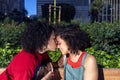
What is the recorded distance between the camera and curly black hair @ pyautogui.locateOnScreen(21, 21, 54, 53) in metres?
3.25

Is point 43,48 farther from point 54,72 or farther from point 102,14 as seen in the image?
point 102,14

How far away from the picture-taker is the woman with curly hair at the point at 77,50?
3.45 m

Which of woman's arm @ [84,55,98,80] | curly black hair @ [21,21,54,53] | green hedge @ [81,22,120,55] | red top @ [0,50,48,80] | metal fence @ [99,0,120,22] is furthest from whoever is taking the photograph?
metal fence @ [99,0,120,22]

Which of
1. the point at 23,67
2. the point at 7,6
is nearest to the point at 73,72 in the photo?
the point at 23,67

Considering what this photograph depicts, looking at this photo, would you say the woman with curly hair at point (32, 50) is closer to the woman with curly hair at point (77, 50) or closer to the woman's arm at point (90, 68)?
the woman with curly hair at point (77, 50)

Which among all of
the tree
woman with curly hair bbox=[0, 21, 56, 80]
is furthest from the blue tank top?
the tree

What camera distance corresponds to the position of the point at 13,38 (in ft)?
20.6

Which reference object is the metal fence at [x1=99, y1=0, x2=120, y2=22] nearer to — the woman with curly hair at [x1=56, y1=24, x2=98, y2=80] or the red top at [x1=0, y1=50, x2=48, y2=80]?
the woman with curly hair at [x1=56, y1=24, x2=98, y2=80]

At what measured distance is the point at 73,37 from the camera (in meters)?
3.47

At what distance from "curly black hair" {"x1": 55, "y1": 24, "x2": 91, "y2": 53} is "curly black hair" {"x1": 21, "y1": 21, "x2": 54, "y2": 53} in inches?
7.8

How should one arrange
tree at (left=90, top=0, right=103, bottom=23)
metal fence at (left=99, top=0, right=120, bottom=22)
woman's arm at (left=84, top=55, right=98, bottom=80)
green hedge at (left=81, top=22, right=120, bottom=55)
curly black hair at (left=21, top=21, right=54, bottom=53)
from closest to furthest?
curly black hair at (left=21, top=21, right=54, bottom=53), woman's arm at (left=84, top=55, right=98, bottom=80), green hedge at (left=81, top=22, right=120, bottom=55), tree at (left=90, top=0, right=103, bottom=23), metal fence at (left=99, top=0, right=120, bottom=22)

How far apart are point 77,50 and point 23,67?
602 mm

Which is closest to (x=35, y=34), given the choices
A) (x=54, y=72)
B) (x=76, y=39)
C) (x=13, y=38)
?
(x=76, y=39)

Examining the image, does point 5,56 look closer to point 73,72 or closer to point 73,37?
point 73,72
